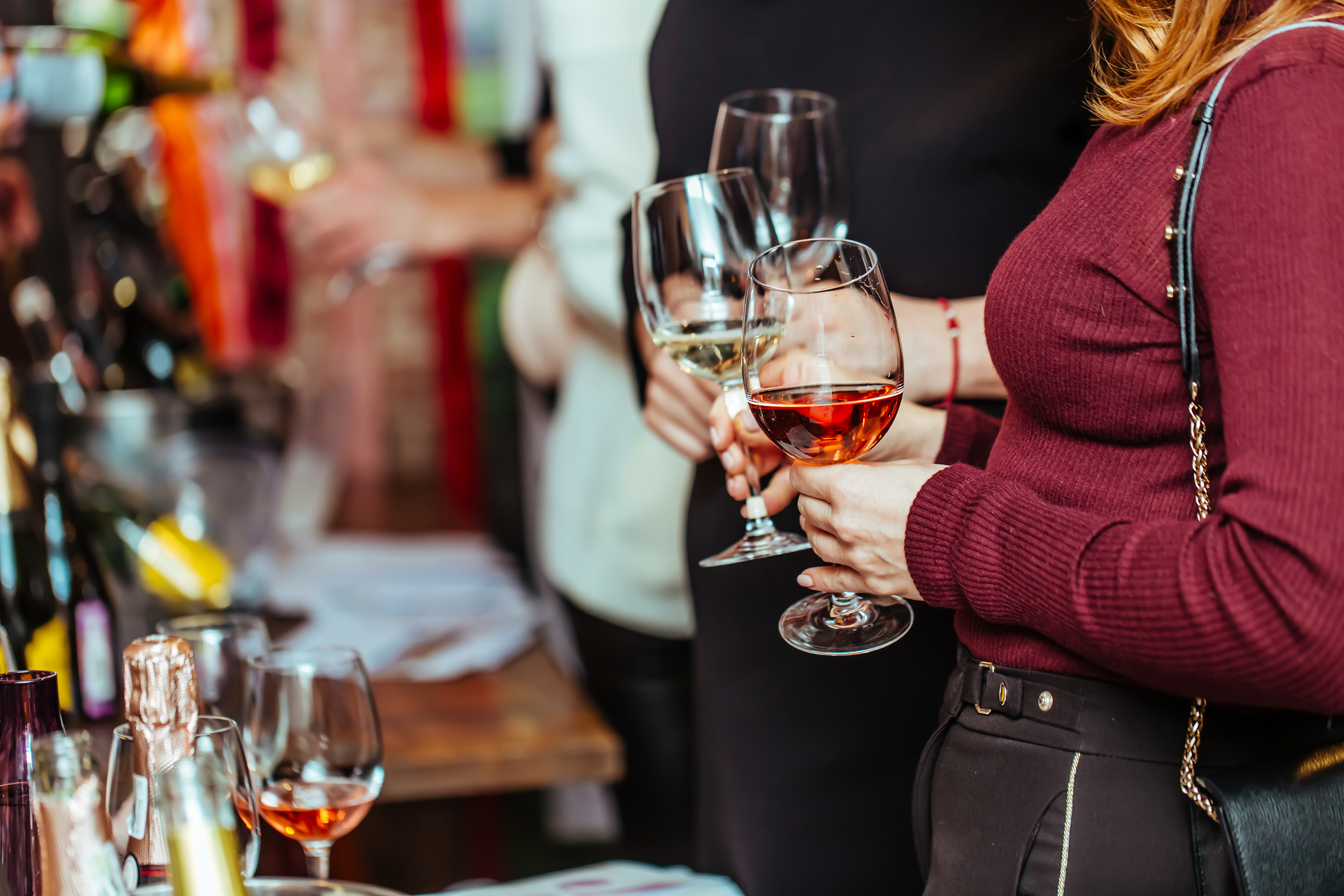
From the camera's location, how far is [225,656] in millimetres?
975

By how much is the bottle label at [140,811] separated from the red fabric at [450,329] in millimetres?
2382

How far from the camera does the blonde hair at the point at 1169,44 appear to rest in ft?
2.19

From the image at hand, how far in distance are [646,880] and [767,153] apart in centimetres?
56

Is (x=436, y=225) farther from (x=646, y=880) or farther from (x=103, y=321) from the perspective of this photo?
(x=646, y=880)

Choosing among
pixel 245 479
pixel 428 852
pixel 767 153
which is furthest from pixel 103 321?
pixel 428 852

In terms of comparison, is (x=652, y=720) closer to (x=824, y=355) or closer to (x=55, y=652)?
(x=55, y=652)

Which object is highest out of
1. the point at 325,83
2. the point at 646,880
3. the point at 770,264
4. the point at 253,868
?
the point at 325,83

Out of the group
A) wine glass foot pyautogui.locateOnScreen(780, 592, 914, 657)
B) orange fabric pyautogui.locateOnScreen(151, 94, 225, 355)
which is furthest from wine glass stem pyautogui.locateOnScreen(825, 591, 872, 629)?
orange fabric pyautogui.locateOnScreen(151, 94, 225, 355)

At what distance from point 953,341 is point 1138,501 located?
32 cm

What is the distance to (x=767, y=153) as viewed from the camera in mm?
1000

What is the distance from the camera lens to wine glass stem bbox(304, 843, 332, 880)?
0.80 meters

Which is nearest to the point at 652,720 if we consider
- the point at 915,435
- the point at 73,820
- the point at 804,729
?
the point at 804,729

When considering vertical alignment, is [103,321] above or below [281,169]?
below

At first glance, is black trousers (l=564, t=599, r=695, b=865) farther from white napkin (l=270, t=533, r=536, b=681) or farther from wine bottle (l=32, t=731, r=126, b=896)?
wine bottle (l=32, t=731, r=126, b=896)
